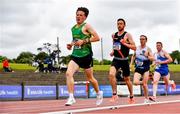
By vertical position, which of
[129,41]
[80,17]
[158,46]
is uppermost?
[80,17]

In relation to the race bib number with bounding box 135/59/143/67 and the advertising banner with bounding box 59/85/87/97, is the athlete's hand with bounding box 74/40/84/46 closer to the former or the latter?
the race bib number with bounding box 135/59/143/67

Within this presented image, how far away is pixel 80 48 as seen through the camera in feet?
40.6

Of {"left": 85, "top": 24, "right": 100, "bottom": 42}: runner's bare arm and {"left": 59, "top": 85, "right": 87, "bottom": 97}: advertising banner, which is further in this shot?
{"left": 59, "top": 85, "right": 87, "bottom": 97}: advertising banner

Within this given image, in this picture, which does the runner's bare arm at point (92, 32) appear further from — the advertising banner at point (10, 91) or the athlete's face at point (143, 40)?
the advertising banner at point (10, 91)

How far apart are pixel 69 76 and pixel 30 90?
13.8 metres

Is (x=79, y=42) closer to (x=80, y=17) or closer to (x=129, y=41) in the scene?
(x=80, y=17)

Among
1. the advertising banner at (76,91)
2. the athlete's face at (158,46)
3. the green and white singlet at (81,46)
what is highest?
the athlete's face at (158,46)

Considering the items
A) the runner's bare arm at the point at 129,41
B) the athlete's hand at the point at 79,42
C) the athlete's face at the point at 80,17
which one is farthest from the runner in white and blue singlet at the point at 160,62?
the athlete's hand at the point at 79,42

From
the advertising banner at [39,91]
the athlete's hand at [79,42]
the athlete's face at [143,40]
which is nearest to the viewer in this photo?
the athlete's hand at [79,42]

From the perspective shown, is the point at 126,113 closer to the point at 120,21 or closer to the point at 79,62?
the point at 79,62

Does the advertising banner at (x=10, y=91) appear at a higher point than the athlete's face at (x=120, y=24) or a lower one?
lower

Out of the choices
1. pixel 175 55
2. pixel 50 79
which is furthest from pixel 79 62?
pixel 175 55

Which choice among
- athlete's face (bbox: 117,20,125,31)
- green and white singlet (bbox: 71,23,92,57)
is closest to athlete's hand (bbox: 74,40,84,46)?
green and white singlet (bbox: 71,23,92,57)

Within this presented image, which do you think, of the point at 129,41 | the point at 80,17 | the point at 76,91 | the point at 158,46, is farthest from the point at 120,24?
the point at 76,91
